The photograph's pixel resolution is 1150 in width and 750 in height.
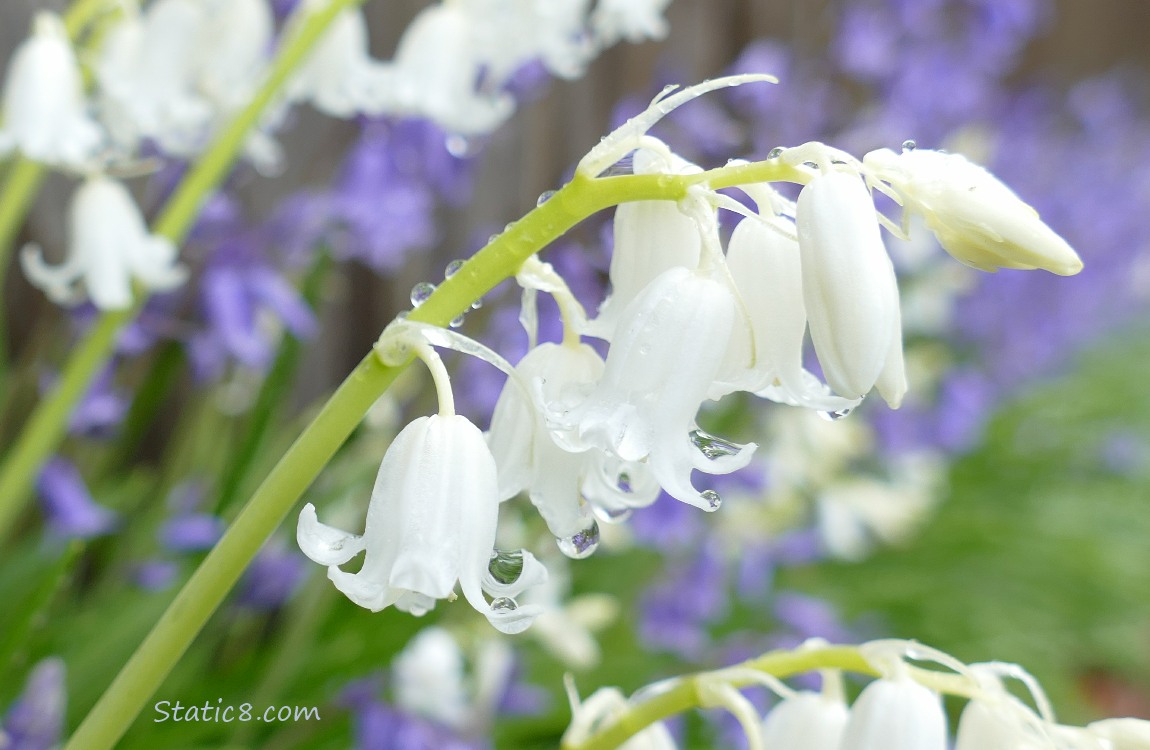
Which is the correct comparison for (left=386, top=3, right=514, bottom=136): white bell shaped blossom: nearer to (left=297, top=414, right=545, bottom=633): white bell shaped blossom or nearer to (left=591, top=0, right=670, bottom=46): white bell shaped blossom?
(left=591, top=0, right=670, bottom=46): white bell shaped blossom

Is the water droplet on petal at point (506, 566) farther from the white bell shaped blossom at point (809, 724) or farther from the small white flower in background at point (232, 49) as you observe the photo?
the small white flower in background at point (232, 49)

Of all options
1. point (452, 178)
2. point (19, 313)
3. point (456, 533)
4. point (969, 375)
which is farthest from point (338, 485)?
point (969, 375)

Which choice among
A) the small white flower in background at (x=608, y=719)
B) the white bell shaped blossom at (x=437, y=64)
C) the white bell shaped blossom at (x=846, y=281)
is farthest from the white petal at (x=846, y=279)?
the white bell shaped blossom at (x=437, y=64)

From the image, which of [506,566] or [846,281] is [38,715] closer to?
[506,566]

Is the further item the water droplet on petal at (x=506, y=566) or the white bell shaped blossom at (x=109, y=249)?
the white bell shaped blossom at (x=109, y=249)

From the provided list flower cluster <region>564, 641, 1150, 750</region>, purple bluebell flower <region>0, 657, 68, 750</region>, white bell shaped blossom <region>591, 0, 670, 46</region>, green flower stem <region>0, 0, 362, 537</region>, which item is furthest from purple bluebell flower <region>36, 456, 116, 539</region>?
flower cluster <region>564, 641, 1150, 750</region>

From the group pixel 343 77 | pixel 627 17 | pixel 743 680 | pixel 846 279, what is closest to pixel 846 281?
pixel 846 279

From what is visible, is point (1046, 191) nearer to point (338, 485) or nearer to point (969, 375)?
point (969, 375)
